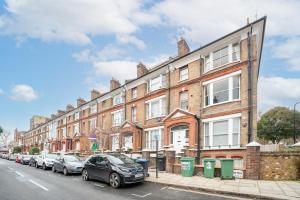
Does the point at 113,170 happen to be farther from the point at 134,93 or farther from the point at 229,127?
the point at 134,93

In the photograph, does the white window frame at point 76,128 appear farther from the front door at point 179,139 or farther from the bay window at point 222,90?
the bay window at point 222,90

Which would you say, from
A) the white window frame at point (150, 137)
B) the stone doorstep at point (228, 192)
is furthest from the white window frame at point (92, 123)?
the stone doorstep at point (228, 192)

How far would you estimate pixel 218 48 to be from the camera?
2173 centimetres

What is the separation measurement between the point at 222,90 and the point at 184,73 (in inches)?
190

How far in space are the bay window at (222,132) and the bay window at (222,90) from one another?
1.48m

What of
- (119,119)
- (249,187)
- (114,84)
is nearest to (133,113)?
(119,119)

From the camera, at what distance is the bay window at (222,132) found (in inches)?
774

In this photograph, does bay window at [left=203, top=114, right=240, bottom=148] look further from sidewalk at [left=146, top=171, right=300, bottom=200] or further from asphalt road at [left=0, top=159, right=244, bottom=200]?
asphalt road at [left=0, top=159, right=244, bottom=200]

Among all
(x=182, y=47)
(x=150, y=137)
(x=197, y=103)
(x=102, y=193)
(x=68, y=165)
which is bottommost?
(x=68, y=165)

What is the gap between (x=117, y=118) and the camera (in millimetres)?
35906

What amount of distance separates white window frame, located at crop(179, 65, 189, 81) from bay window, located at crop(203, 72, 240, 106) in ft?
8.80

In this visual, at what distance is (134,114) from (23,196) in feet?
70.2

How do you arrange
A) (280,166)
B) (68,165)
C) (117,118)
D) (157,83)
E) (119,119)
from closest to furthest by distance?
(280,166), (68,165), (157,83), (119,119), (117,118)

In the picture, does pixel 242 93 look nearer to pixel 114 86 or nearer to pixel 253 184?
pixel 253 184
